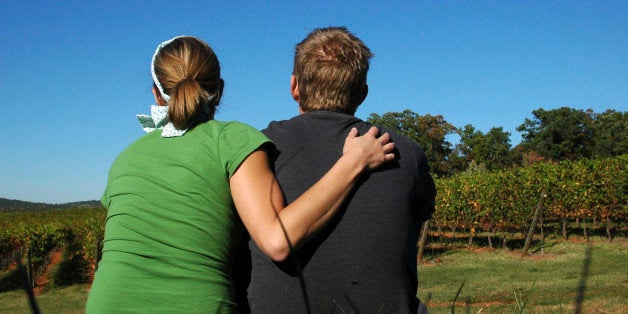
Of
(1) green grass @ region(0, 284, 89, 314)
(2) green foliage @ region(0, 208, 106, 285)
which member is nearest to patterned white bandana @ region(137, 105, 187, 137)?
(1) green grass @ region(0, 284, 89, 314)

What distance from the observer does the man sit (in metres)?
1.41

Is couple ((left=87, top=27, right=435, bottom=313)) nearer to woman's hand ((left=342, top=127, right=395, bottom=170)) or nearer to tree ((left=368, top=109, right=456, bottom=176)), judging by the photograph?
woman's hand ((left=342, top=127, right=395, bottom=170))

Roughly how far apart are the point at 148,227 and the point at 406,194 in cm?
66

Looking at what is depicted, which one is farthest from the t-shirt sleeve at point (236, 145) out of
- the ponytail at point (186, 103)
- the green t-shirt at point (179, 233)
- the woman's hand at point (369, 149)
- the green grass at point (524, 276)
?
the green grass at point (524, 276)

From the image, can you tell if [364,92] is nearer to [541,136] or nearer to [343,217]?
[343,217]

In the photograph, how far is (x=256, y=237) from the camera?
4.41ft

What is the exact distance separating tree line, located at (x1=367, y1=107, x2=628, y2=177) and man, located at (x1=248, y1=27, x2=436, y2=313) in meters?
62.3

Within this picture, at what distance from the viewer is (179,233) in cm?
140

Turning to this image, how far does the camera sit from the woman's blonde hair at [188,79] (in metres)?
1.52

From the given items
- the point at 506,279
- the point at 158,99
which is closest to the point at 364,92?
the point at 158,99

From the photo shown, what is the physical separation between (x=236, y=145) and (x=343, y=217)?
320 millimetres

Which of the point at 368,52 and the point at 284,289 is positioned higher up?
the point at 368,52

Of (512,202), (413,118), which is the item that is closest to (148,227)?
(512,202)

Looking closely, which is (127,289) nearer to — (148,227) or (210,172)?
(148,227)
